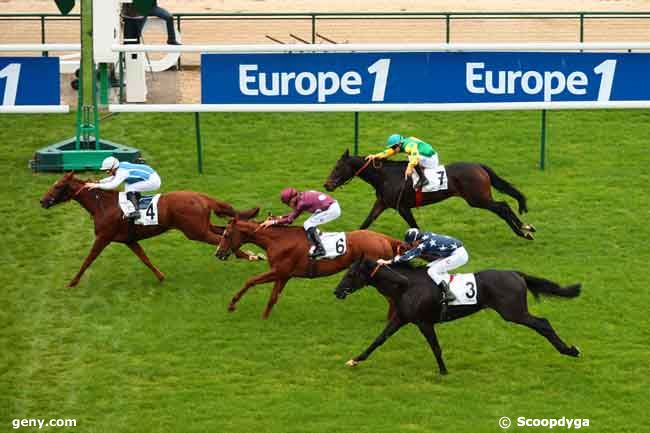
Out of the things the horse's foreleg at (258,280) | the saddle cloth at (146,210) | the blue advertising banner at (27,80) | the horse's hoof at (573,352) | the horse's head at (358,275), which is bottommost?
the horse's hoof at (573,352)

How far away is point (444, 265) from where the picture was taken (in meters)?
17.0

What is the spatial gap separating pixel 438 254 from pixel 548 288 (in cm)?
125

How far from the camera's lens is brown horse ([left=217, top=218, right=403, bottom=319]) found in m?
18.2

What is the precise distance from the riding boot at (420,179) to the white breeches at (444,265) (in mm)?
3296

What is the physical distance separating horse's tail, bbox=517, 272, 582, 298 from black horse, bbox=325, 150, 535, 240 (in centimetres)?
374

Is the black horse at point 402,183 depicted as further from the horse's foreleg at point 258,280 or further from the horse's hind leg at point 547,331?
the horse's hind leg at point 547,331

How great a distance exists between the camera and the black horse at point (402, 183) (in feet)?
67.0

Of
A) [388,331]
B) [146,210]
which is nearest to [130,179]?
[146,210]

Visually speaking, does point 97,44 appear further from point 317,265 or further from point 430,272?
point 430,272

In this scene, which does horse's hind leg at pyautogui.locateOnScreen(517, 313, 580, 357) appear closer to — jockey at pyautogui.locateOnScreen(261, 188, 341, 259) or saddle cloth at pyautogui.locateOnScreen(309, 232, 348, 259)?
saddle cloth at pyautogui.locateOnScreen(309, 232, 348, 259)

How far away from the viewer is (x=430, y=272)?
16.9m

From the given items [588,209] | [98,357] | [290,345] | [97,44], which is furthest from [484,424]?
[97,44]

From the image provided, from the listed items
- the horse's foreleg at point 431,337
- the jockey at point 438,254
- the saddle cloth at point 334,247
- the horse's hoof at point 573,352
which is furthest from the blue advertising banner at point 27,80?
the horse's hoof at point 573,352

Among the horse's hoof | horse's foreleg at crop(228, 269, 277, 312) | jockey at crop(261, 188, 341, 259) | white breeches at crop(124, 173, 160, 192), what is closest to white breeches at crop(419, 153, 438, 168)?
jockey at crop(261, 188, 341, 259)
